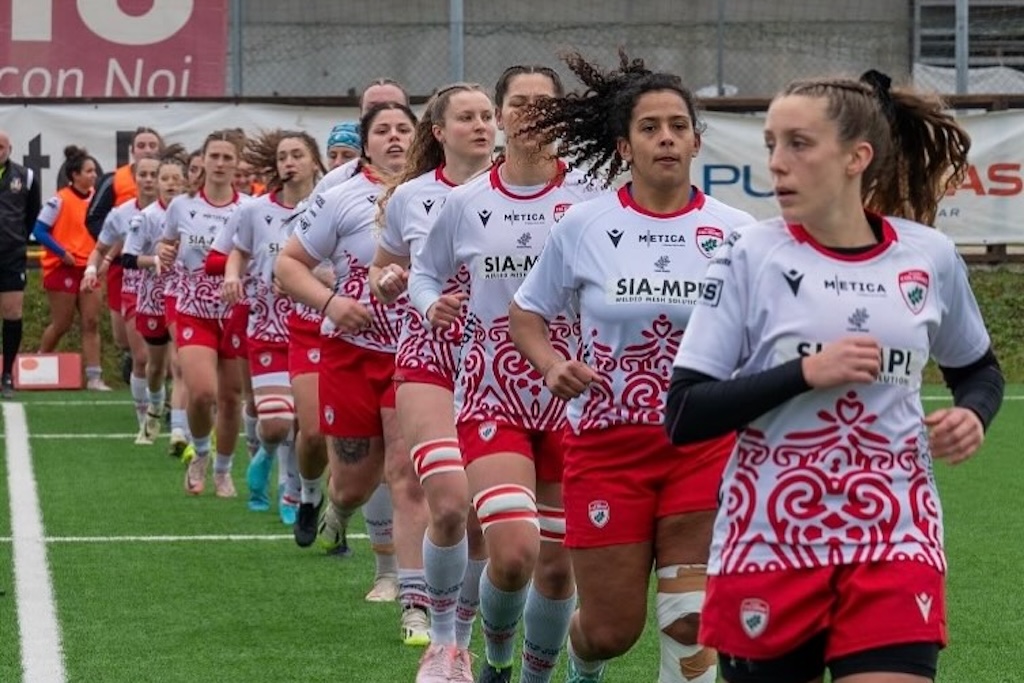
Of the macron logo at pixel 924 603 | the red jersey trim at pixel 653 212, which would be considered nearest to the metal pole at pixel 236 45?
the red jersey trim at pixel 653 212

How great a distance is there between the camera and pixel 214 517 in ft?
42.0

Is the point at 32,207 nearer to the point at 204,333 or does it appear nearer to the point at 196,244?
the point at 196,244

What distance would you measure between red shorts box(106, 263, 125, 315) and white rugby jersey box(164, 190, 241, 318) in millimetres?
Result: 4108

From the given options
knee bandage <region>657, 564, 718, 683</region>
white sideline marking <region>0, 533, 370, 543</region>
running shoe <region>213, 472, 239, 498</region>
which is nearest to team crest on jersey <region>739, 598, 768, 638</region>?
knee bandage <region>657, 564, 718, 683</region>

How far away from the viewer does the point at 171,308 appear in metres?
14.5

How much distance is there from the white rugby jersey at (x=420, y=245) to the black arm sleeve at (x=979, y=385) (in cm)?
283

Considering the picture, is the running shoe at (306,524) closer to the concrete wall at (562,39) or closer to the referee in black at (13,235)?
the referee in black at (13,235)

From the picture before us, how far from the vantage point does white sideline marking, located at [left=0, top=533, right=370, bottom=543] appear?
38.6 feet

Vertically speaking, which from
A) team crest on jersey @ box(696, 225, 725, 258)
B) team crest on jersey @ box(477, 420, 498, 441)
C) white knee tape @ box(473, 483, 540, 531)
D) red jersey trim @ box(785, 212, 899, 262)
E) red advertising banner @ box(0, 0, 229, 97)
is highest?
red advertising banner @ box(0, 0, 229, 97)

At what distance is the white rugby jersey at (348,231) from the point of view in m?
9.27

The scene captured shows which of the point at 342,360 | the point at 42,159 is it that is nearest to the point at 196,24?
the point at 42,159

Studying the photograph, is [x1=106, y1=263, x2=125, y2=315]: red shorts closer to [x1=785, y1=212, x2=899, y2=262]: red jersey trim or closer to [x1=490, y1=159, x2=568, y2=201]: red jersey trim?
[x1=490, y1=159, x2=568, y2=201]: red jersey trim

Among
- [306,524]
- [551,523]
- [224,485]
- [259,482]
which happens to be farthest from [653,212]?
[224,485]

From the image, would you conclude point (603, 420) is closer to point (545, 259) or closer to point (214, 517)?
point (545, 259)
